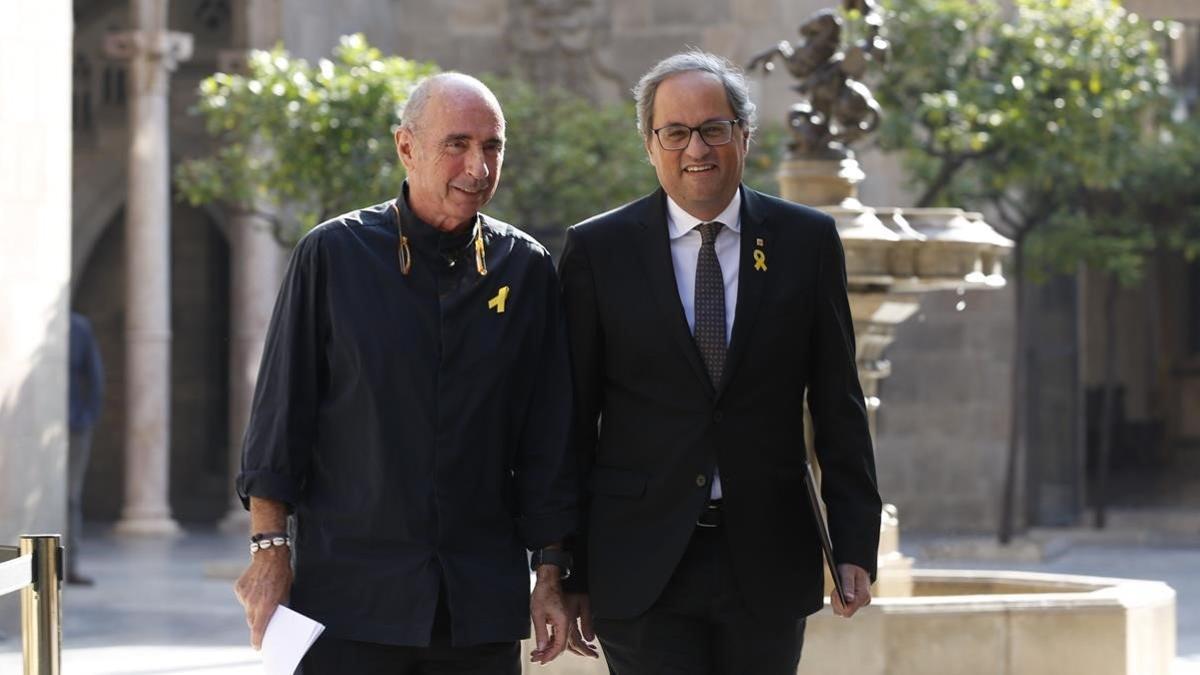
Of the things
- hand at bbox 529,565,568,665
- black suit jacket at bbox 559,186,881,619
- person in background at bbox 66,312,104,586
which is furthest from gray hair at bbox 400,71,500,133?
person in background at bbox 66,312,104,586

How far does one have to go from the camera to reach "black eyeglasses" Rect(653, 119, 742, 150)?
4582 millimetres

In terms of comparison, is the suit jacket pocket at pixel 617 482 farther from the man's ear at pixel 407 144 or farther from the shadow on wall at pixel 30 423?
the shadow on wall at pixel 30 423

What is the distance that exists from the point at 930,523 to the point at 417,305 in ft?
61.3

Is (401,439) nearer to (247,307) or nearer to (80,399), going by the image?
(80,399)

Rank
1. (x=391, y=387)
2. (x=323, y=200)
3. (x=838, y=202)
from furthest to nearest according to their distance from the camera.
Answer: (x=323, y=200)
(x=838, y=202)
(x=391, y=387)

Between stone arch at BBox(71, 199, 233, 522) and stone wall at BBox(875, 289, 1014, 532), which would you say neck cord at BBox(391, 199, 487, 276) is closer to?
stone wall at BBox(875, 289, 1014, 532)

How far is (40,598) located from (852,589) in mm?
1769

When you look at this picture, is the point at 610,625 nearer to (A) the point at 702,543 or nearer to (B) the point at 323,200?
(A) the point at 702,543

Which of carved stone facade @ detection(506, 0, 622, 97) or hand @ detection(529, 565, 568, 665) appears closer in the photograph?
hand @ detection(529, 565, 568, 665)

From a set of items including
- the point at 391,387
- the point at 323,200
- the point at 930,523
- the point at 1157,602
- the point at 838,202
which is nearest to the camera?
the point at 391,387

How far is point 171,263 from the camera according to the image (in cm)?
2562

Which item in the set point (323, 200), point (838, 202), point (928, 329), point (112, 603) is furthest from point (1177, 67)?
point (838, 202)

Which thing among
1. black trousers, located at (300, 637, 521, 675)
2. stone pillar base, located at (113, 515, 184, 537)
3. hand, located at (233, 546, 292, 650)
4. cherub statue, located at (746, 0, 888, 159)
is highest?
cherub statue, located at (746, 0, 888, 159)

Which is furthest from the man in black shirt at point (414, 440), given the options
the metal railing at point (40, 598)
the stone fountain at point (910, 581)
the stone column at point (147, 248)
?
the stone column at point (147, 248)
